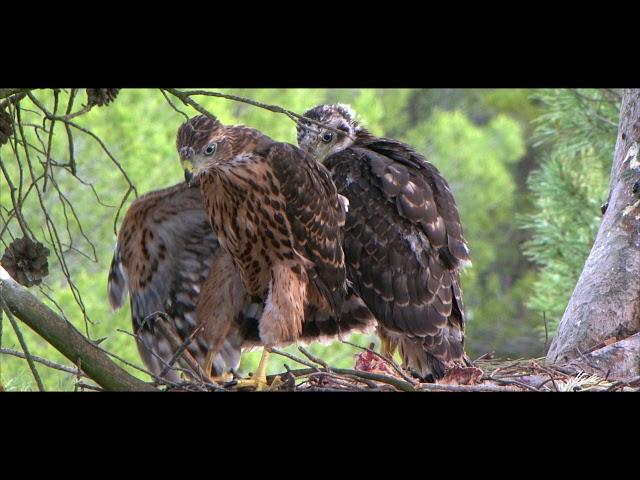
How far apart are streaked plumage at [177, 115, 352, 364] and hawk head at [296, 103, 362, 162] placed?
1.01 meters

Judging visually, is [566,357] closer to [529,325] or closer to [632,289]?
[632,289]

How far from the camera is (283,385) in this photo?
11.7 feet

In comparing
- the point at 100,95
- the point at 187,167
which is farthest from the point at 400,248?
the point at 100,95

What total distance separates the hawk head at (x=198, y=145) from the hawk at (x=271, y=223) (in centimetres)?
5

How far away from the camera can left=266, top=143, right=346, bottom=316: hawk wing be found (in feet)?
13.5

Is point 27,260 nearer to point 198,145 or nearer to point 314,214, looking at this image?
point 198,145

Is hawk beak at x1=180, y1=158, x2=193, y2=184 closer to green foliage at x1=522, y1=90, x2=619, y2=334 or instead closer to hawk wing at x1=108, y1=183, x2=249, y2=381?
hawk wing at x1=108, y1=183, x2=249, y2=381

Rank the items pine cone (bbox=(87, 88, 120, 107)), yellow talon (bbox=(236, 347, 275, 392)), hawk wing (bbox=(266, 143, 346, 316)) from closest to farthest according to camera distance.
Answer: pine cone (bbox=(87, 88, 120, 107))
yellow talon (bbox=(236, 347, 275, 392))
hawk wing (bbox=(266, 143, 346, 316))

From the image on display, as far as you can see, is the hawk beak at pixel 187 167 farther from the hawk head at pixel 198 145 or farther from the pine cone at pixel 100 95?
the pine cone at pixel 100 95

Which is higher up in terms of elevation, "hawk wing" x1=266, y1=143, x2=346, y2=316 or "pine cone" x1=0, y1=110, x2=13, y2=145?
"hawk wing" x1=266, y1=143, x2=346, y2=316

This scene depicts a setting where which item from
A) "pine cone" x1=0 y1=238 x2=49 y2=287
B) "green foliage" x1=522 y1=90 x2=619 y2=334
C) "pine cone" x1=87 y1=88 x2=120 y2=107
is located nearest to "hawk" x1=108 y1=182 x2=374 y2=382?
"pine cone" x1=87 y1=88 x2=120 y2=107

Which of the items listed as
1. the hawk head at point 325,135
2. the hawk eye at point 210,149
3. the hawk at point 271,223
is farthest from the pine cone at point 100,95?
the hawk head at point 325,135

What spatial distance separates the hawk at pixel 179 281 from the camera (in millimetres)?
4016
